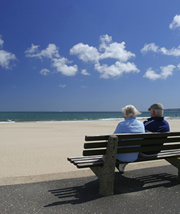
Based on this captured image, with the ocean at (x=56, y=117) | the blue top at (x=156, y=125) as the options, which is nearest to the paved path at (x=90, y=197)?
the blue top at (x=156, y=125)

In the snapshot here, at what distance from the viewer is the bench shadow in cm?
288

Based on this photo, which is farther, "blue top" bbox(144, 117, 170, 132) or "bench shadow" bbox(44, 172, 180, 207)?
"blue top" bbox(144, 117, 170, 132)

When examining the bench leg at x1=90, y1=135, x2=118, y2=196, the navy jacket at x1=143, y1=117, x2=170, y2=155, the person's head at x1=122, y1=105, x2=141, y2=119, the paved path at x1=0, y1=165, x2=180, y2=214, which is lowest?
the paved path at x1=0, y1=165, x2=180, y2=214

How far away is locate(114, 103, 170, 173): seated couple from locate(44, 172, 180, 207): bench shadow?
417mm

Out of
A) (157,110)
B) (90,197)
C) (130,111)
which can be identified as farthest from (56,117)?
(90,197)

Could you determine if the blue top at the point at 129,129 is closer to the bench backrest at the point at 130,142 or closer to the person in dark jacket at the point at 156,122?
the bench backrest at the point at 130,142

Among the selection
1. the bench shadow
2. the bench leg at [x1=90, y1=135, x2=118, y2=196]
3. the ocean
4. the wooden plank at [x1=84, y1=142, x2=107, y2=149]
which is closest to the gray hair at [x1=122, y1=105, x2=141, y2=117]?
the bench leg at [x1=90, y1=135, x2=118, y2=196]

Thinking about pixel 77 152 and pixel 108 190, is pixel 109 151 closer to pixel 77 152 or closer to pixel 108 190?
pixel 108 190

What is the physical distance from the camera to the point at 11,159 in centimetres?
576

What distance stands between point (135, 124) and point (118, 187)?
1.11 m

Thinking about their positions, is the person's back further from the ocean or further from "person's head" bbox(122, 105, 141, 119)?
the ocean

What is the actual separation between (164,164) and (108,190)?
7.60ft

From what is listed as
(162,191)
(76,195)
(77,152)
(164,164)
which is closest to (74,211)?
(76,195)

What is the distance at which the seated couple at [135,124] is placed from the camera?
3.29 metres
